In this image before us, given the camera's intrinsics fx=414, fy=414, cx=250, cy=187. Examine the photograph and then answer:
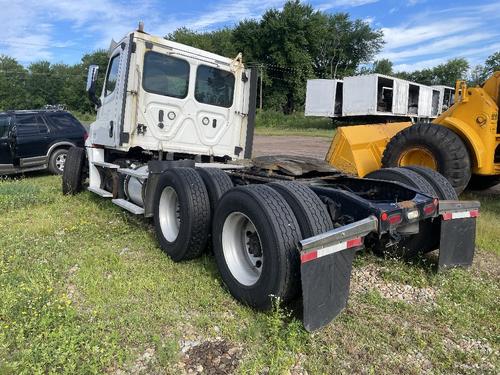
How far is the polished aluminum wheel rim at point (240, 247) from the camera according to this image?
347 centimetres

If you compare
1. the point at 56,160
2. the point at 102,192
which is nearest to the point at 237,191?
the point at 102,192

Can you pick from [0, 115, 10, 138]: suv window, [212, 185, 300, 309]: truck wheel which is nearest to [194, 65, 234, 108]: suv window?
[212, 185, 300, 309]: truck wheel

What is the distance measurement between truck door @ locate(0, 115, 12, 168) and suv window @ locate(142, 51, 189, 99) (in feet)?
20.6

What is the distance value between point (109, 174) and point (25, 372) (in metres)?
4.52

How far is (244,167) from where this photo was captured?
5.11 metres

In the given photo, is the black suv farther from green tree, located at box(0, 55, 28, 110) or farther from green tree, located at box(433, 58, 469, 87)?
green tree, located at box(0, 55, 28, 110)

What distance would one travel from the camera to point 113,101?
6195mm

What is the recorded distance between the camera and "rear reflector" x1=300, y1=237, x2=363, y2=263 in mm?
2617

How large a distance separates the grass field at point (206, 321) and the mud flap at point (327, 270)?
0.21 m

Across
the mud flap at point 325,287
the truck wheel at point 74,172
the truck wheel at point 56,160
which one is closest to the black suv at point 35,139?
the truck wheel at point 56,160

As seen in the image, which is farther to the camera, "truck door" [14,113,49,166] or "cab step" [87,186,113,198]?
"truck door" [14,113,49,166]

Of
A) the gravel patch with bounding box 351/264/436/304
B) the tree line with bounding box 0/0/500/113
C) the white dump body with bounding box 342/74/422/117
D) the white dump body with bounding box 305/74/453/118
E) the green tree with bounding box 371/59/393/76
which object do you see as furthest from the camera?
the green tree with bounding box 371/59/393/76

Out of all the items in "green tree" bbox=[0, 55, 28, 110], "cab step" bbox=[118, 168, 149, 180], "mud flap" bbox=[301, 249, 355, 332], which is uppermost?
"green tree" bbox=[0, 55, 28, 110]

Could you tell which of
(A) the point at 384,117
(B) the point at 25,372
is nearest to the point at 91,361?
(B) the point at 25,372
